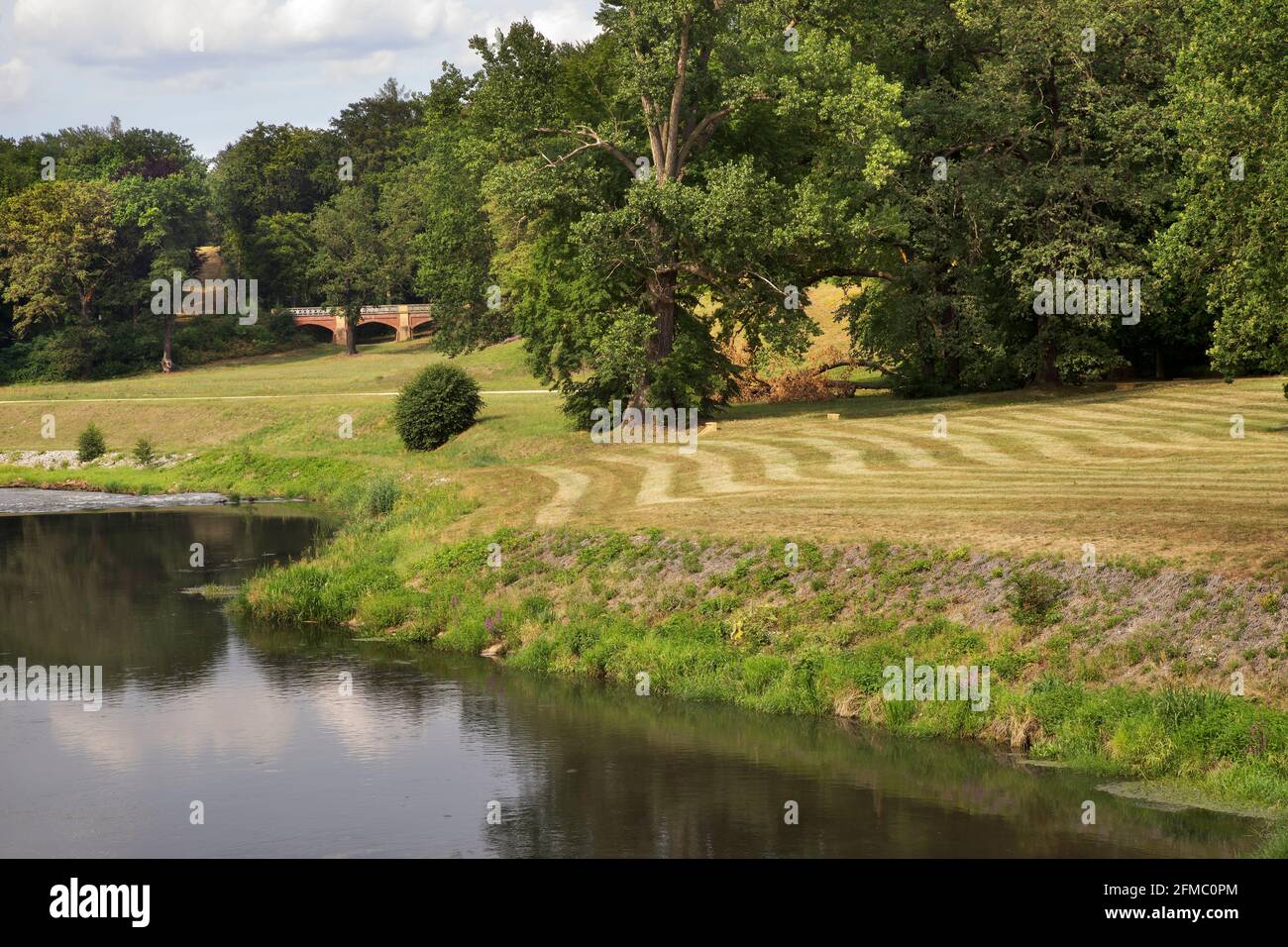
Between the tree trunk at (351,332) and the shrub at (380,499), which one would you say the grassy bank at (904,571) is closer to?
the shrub at (380,499)

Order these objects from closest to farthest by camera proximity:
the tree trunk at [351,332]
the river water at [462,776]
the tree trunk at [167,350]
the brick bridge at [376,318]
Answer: the river water at [462,776]
the tree trunk at [167,350]
the tree trunk at [351,332]
the brick bridge at [376,318]

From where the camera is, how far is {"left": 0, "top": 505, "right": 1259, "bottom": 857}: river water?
63.9 ft

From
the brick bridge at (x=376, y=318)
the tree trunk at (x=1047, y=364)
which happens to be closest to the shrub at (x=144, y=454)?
the tree trunk at (x=1047, y=364)

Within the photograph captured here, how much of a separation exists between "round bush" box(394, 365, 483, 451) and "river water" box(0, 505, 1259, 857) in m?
28.5

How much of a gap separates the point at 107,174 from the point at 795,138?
85281mm

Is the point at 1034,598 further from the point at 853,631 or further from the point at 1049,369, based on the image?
the point at 1049,369

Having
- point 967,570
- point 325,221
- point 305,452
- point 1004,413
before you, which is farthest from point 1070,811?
point 325,221

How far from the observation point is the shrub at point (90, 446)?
7325cm

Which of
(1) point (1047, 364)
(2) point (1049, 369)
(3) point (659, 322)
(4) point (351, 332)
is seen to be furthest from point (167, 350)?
(2) point (1049, 369)

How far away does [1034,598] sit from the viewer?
25578 millimetres

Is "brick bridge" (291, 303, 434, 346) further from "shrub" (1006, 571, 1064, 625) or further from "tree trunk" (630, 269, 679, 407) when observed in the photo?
"shrub" (1006, 571, 1064, 625)

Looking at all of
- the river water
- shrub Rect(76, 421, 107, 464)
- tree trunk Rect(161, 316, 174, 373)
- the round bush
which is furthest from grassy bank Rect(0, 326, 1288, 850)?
tree trunk Rect(161, 316, 174, 373)

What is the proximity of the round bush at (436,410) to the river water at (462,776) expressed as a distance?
93.5 ft
